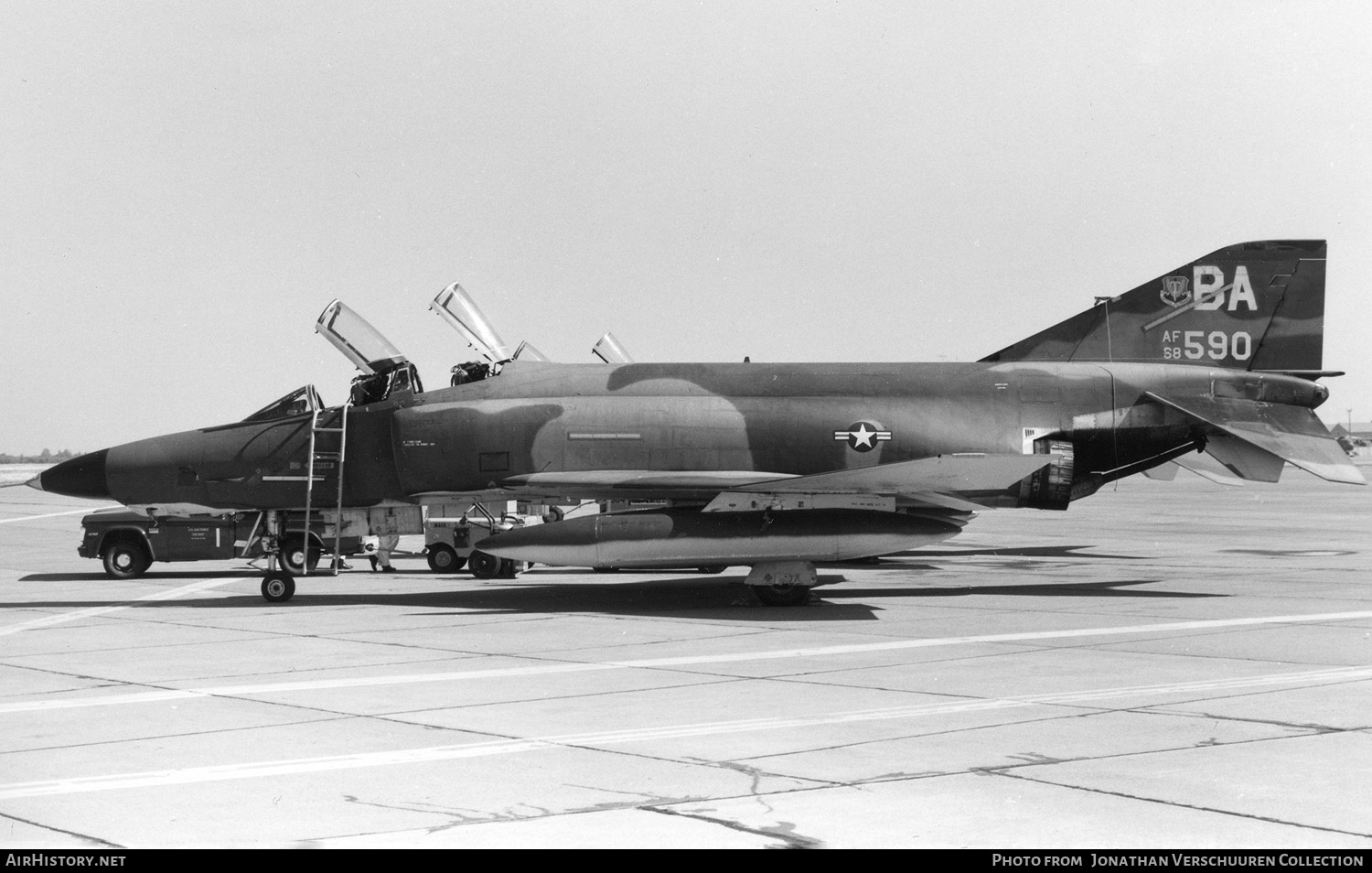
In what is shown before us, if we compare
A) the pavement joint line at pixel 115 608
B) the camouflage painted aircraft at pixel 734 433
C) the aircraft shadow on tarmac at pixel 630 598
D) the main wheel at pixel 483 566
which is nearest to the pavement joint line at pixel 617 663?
the pavement joint line at pixel 115 608

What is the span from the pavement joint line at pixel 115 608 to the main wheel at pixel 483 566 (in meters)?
3.56

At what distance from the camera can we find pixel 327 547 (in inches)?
866

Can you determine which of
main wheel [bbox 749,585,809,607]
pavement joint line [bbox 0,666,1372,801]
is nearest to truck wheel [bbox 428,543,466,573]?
main wheel [bbox 749,585,809,607]

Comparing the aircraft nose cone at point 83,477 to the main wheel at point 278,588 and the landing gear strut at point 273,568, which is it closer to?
the landing gear strut at point 273,568

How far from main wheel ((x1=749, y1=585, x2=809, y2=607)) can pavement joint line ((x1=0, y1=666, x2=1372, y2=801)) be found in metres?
6.34

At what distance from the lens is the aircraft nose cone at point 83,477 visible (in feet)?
53.3

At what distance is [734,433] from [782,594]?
208 centimetres

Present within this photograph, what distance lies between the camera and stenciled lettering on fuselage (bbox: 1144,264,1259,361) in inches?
674

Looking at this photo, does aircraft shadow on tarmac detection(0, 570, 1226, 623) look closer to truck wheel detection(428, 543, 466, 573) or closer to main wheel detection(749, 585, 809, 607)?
main wheel detection(749, 585, 809, 607)

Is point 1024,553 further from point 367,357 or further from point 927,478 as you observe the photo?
point 367,357

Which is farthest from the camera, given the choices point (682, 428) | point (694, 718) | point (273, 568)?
point (273, 568)

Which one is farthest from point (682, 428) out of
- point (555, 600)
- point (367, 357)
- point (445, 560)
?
point (445, 560)

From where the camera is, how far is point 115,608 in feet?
51.1

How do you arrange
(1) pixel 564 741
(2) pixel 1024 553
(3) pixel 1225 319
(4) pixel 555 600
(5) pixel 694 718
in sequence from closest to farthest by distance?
1. (1) pixel 564 741
2. (5) pixel 694 718
3. (4) pixel 555 600
4. (3) pixel 1225 319
5. (2) pixel 1024 553
